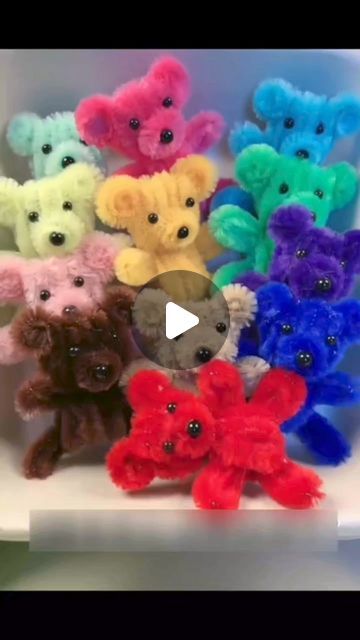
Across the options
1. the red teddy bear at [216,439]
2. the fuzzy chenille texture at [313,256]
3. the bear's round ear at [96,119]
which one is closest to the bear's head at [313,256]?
the fuzzy chenille texture at [313,256]

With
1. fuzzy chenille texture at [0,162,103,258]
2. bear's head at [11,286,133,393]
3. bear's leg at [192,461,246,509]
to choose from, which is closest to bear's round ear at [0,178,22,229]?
fuzzy chenille texture at [0,162,103,258]

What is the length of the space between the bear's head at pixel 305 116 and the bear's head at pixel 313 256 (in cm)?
10

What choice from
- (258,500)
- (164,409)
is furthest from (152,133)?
(258,500)

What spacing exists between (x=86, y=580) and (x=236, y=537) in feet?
0.61

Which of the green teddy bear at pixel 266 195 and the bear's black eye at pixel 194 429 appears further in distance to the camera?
the green teddy bear at pixel 266 195

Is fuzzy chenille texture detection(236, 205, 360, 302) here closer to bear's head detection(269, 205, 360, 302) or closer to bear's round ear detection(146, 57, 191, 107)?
bear's head detection(269, 205, 360, 302)

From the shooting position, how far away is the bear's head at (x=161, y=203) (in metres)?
0.92

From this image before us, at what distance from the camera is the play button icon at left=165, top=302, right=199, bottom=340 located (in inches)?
34.5

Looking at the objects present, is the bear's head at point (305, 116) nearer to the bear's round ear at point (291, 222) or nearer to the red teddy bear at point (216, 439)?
the bear's round ear at point (291, 222)

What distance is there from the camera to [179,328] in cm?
88

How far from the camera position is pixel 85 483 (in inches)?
35.4

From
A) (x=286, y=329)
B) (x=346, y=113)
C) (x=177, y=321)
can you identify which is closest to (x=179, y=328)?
(x=177, y=321)

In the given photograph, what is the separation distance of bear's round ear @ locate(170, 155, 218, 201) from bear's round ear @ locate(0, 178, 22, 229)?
0.18m

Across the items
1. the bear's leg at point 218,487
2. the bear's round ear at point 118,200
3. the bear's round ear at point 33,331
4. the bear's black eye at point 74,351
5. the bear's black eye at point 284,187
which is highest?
the bear's black eye at point 284,187
